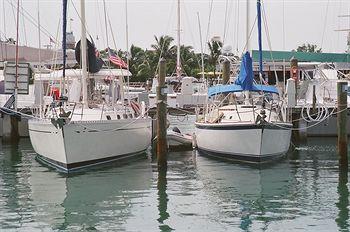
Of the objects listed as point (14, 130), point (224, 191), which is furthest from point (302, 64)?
point (224, 191)

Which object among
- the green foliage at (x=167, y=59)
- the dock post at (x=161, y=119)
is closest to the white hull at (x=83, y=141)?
the dock post at (x=161, y=119)

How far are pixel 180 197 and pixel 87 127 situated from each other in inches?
218

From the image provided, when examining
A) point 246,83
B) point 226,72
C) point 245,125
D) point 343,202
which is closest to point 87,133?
point 245,125

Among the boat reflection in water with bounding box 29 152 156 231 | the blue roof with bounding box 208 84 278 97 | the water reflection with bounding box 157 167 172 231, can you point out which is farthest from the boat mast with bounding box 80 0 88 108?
the blue roof with bounding box 208 84 278 97

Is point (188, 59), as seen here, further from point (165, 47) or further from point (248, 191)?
point (248, 191)

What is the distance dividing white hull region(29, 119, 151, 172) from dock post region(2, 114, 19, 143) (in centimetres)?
1061

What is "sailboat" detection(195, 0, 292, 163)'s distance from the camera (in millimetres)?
23017

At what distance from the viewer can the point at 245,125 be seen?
22828 millimetres

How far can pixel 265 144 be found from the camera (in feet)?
76.2

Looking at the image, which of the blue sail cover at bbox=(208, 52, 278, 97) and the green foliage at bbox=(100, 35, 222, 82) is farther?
the green foliage at bbox=(100, 35, 222, 82)

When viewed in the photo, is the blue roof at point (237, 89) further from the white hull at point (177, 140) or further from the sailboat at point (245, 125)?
the white hull at point (177, 140)

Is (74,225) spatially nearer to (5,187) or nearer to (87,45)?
(5,187)

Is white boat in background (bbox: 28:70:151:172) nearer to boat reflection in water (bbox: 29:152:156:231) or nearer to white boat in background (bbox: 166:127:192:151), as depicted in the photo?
boat reflection in water (bbox: 29:152:156:231)

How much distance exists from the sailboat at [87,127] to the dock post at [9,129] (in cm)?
955
